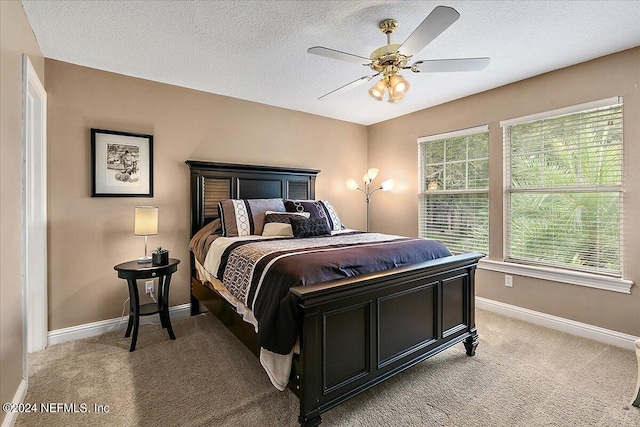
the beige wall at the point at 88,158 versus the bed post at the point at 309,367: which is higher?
the beige wall at the point at 88,158

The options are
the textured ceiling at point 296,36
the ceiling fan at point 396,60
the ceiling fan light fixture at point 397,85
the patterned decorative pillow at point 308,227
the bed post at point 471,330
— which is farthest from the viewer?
the patterned decorative pillow at point 308,227

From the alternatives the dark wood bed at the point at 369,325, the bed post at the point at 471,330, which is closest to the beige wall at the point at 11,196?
the dark wood bed at the point at 369,325

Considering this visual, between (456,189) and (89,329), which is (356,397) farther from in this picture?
(456,189)

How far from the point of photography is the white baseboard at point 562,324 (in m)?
2.66

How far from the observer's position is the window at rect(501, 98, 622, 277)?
109 inches

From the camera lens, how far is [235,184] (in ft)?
12.2

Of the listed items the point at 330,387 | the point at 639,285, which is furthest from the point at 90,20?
the point at 639,285

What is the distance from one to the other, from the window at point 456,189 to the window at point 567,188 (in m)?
0.30

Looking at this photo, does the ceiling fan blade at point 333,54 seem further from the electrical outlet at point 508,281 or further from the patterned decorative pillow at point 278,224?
the electrical outlet at point 508,281

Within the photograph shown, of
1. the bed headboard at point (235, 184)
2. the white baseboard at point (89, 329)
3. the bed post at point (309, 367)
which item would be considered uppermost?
the bed headboard at point (235, 184)

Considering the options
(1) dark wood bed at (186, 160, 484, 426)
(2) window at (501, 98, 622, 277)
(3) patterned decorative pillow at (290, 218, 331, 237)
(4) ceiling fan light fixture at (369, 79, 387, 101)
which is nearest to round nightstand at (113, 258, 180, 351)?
(1) dark wood bed at (186, 160, 484, 426)

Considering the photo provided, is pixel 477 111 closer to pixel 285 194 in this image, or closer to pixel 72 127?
pixel 285 194

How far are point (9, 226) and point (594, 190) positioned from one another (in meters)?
4.45

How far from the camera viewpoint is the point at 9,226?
1.77m
